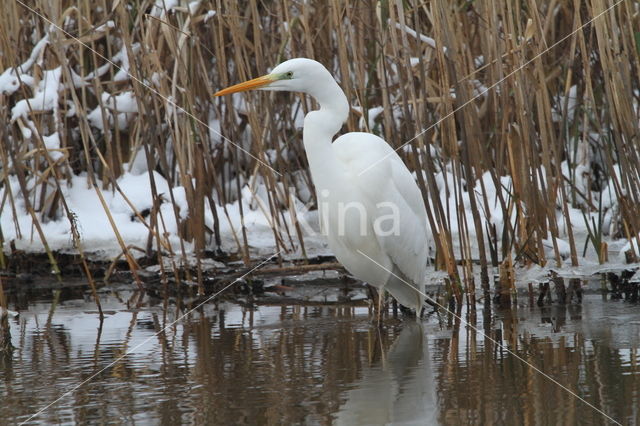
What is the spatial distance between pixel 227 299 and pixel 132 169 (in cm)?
185

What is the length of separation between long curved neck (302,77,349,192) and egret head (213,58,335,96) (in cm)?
4

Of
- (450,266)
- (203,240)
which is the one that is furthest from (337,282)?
(450,266)

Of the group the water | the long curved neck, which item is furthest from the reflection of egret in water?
the long curved neck

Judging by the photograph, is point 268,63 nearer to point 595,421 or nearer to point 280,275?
point 280,275

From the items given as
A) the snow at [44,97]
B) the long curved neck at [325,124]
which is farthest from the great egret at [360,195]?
the snow at [44,97]

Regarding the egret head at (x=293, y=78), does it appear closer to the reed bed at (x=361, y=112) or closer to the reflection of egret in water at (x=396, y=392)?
the reed bed at (x=361, y=112)

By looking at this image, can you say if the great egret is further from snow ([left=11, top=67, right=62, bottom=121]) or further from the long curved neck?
snow ([left=11, top=67, right=62, bottom=121])

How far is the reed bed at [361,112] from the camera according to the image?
13.9 feet

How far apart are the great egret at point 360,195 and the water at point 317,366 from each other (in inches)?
10.7

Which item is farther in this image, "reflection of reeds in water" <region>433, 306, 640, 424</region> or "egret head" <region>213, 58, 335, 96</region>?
"egret head" <region>213, 58, 335, 96</region>

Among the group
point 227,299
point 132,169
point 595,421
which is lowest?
point 595,421

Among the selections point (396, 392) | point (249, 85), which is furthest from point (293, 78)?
point (396, 392)

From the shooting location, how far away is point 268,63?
507 centimetres

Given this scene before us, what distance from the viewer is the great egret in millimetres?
4070
